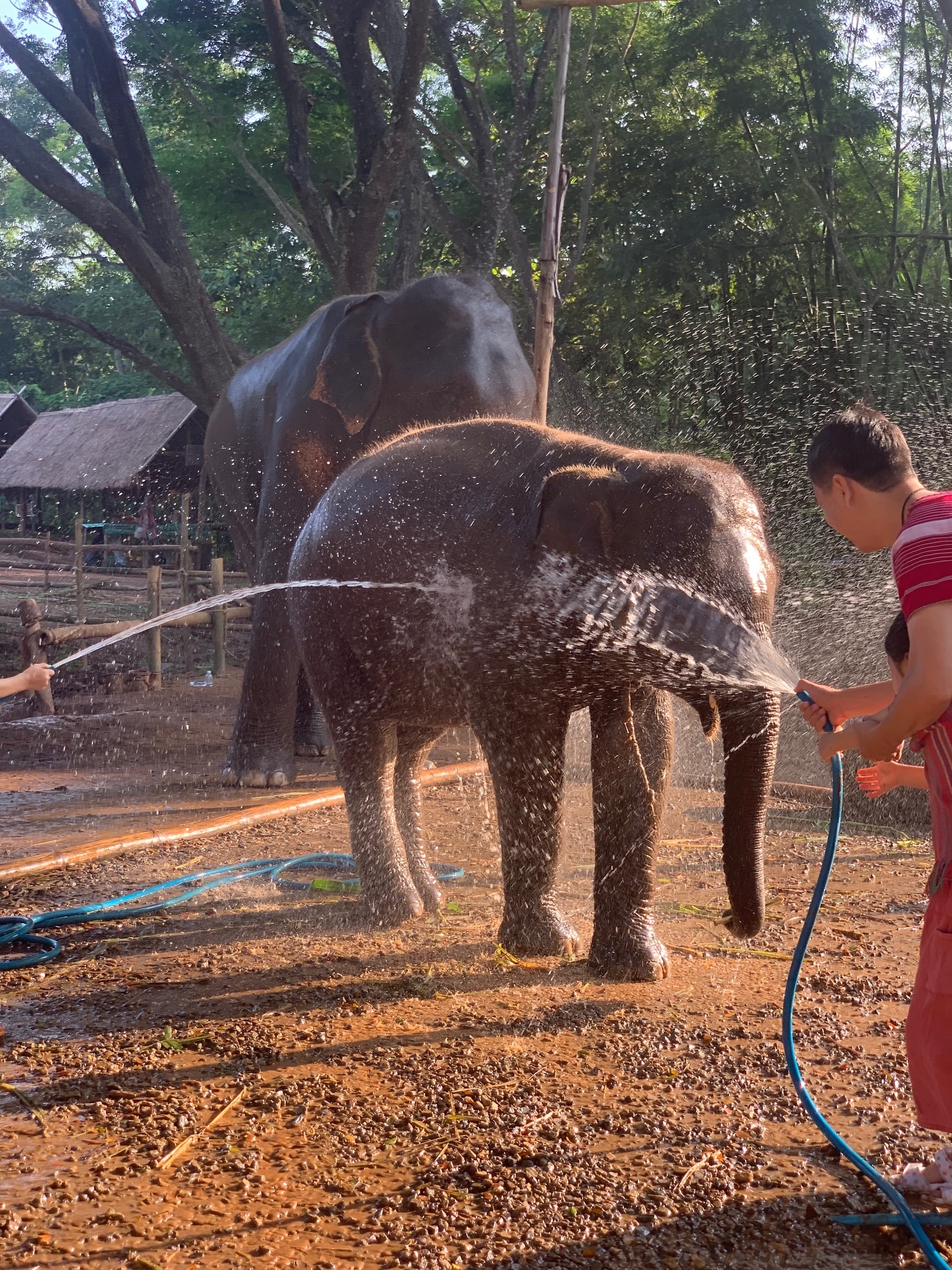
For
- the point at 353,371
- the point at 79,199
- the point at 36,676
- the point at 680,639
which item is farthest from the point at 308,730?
the point at 680,639

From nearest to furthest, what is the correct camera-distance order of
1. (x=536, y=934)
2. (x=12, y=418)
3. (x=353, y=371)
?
1. (x=536, y=934)
2. (x=353, y=371)
3. (x=12, y=418)

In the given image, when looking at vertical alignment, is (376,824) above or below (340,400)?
below

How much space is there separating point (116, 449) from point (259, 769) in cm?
1754

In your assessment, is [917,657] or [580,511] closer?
[917,657]

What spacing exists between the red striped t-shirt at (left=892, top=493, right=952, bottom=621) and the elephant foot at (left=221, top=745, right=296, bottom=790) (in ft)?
17.6

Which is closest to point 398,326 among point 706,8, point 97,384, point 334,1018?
point 334,1018

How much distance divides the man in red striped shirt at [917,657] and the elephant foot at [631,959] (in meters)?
1.30

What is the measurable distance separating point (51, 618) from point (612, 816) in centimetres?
1309

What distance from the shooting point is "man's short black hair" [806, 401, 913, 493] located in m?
2.40

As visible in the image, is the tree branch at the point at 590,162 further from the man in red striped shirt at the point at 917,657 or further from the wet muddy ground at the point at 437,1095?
the man in red striped shirt at the point at 917,657

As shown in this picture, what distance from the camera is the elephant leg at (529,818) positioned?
3.75 metres

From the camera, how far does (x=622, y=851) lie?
3.77m

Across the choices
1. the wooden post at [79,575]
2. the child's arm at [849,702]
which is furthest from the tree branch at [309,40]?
the child's arm at [849,702]

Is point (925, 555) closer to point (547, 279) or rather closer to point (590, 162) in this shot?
point (547, 279)
